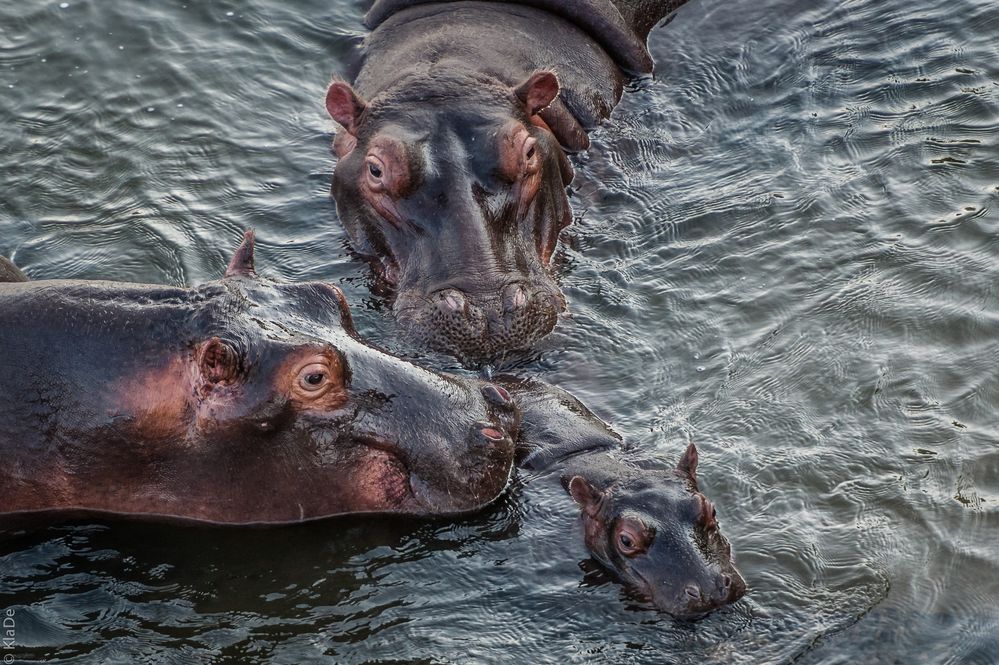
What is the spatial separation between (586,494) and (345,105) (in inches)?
131

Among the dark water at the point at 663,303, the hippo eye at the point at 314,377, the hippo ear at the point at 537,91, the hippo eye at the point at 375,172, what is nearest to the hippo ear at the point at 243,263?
the hippo eye at the point at 314,377

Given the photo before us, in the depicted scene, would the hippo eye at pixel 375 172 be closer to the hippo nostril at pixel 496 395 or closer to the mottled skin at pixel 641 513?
the mottled skin at pixel 641 513

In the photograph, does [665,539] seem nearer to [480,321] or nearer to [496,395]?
[496,395]

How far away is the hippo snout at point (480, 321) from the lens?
682 centimetres

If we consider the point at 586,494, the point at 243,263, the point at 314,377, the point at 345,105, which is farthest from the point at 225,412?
the point at 345,105

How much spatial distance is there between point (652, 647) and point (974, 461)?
1.88 metres

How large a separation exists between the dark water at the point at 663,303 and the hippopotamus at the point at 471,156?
0.75ft

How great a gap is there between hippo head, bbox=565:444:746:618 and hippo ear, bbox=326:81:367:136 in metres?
3.20

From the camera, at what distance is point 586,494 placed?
19.1 ft

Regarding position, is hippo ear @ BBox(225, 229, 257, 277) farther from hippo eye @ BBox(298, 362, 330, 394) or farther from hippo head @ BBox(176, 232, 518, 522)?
hippo eye @ BBox(298, 362, 330, 394)

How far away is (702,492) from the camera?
6.07m

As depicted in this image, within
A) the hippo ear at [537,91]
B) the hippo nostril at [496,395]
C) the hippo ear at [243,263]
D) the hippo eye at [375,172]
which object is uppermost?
the hippo ear at [537,91]

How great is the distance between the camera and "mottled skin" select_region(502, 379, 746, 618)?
5.33m

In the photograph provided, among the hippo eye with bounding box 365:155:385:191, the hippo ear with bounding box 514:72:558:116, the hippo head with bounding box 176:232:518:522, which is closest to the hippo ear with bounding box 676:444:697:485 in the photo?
the hippo head with bounding box 176:232:518:522
